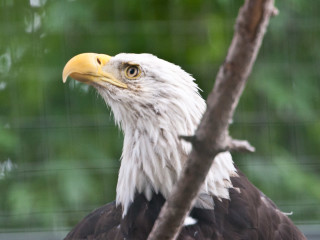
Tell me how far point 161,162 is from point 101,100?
54.6 inches

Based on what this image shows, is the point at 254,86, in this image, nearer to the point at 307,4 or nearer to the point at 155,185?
the point at 307,4

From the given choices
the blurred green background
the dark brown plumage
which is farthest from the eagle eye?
the blurred green background

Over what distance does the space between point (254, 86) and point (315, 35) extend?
0.33 m

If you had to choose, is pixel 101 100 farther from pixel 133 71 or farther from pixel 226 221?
pixel 226 221

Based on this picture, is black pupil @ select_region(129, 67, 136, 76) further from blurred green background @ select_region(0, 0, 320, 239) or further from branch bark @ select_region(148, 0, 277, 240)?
blurred green background @ select_region(0, 0, 320, 239)

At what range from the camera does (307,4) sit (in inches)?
112

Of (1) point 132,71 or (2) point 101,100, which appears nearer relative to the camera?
(1) point 132,71

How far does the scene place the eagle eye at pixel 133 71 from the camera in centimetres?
147

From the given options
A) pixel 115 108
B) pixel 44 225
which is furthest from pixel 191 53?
pixel 115 108

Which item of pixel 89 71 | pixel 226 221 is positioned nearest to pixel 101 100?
pixel 89 71

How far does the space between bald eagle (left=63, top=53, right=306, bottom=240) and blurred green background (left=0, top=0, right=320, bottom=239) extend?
116 cm

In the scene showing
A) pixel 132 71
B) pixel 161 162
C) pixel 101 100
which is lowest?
pixel 101 100

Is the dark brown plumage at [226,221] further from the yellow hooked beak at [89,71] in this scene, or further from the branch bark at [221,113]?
the branch bark at [221,113]

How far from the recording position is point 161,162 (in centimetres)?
142
